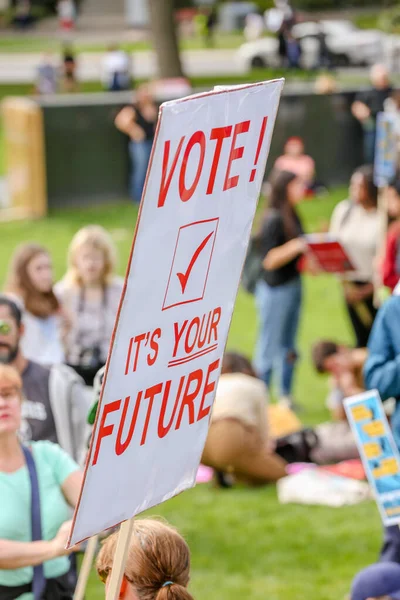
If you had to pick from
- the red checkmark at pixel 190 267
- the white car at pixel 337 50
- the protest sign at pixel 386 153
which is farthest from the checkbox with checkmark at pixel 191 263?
the white car at pixel 337 50

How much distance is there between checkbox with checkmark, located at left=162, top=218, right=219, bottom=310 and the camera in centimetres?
300

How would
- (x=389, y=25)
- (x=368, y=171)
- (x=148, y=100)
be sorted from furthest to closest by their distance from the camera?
(x=389, y=25)
(x=148, y=100)
(x=368, y=171)

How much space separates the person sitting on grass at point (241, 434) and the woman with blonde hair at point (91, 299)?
29.8 inches

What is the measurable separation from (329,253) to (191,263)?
19.9 feet

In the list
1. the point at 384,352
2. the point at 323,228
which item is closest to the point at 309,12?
the point at 323,228

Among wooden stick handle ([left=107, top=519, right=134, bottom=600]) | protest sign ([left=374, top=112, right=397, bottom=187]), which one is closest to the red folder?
protest sign ([left=374, top=112, right=397, bottom=187])

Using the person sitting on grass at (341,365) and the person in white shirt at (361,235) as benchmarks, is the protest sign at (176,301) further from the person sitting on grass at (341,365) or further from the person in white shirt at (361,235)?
the person in white shirt at (361,235)

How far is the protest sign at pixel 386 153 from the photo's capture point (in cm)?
955

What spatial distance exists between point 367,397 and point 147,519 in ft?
5.25

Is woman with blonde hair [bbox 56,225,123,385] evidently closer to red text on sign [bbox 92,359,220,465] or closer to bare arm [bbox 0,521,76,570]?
bare arm [bbox 0,521,76,570]

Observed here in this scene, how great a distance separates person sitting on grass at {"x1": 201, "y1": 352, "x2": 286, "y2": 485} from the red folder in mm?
1522

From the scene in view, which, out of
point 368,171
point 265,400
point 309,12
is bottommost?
point 309,12

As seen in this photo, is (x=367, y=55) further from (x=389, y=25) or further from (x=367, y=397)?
(x=367, y=397)

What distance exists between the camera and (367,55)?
37.4m
